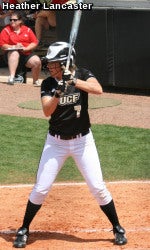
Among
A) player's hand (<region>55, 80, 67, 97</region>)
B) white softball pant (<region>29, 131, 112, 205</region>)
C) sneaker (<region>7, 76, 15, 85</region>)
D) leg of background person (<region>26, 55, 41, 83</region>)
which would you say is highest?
player's hand (<region>55, 80, 67, 97</region>)

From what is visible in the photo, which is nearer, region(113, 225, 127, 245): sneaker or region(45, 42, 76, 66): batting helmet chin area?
region(45, 42, 76, 66): batting helmet chin area

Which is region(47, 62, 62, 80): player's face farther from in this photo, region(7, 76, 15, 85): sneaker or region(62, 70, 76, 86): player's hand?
region(7, 76, 15, 85): sneaker

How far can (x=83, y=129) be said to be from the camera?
651cm

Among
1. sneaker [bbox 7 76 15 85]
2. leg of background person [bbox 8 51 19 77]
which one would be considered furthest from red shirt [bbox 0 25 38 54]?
sneaker [bbox 7 76 15 85]

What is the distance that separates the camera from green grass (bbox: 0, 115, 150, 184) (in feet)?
30.9

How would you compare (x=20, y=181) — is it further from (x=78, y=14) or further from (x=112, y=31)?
(x=112, y=31)

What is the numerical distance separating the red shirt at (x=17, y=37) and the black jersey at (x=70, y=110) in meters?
8.63

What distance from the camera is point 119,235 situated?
21.6 feet

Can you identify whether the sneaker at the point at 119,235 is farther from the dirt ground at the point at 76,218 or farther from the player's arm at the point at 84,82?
the player's arm at the point at 84,82

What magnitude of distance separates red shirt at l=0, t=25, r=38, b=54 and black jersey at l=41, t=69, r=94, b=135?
863cm

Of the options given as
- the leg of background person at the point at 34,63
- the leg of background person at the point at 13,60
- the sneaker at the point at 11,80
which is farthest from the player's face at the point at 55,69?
the sneaker at the point at 11,80

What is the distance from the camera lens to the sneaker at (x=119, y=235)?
6.56m

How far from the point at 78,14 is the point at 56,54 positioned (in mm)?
578

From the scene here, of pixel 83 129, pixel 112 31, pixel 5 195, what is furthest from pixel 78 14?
pixel 112 31
